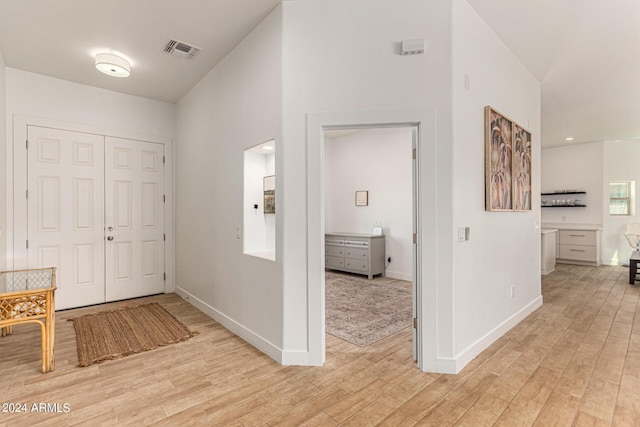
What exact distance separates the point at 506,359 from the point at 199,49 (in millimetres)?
4271

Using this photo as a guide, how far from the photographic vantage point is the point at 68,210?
4207 millimetres

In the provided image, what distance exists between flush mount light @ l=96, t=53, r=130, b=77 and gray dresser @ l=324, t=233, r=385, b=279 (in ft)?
14.6

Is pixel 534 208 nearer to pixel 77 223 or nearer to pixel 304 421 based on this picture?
pixel 304 421

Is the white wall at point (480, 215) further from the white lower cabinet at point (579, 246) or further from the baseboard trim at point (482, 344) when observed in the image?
the white lower cabinet at point (579, 246)

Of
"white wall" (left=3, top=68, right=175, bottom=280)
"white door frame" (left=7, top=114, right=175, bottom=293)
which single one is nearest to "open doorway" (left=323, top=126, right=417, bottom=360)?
"white wall" (left=3, top=68, right=175, bottom=280)

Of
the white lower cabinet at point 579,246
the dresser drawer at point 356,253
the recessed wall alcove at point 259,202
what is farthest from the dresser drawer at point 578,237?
the recessed wall alcove at point 259,202

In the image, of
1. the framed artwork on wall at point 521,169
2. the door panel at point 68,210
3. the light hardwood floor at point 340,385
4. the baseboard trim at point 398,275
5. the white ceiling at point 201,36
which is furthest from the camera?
the baseboard trim at point 398,275

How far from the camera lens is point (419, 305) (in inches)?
101

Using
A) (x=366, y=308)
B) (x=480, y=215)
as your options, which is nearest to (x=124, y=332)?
(x=366, y=308)

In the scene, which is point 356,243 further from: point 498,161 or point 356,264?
point 498,161

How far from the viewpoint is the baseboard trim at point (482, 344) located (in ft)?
8.19

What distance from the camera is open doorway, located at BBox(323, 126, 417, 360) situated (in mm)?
4863

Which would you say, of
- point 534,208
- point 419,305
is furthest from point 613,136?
point 419,305

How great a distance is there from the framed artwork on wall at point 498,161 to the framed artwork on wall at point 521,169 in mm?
151
